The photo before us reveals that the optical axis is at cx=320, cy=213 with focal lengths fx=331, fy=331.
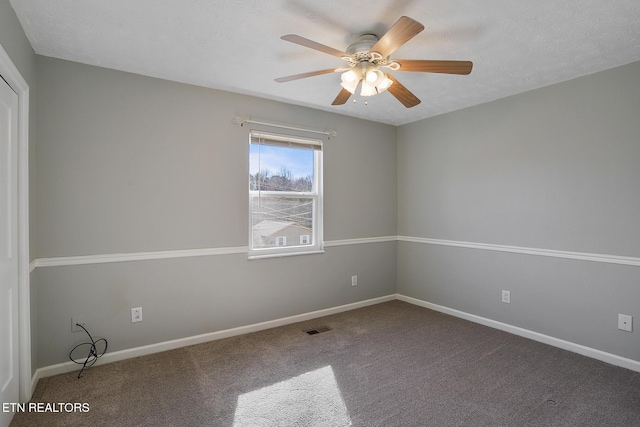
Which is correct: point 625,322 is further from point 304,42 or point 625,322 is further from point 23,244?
point 23,244

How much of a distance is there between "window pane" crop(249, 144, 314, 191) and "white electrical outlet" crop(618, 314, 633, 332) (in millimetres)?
3008

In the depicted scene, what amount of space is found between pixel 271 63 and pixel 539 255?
9.75 feet

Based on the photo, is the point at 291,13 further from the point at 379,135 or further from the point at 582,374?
the point at 582,374

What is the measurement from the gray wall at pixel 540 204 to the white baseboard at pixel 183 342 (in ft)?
4.49

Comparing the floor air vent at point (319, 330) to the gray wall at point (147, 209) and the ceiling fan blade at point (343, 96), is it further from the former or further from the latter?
the ceiling fan blade at point (343, 96)

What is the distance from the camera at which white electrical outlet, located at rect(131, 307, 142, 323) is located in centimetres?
278

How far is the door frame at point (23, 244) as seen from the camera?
6.73ft

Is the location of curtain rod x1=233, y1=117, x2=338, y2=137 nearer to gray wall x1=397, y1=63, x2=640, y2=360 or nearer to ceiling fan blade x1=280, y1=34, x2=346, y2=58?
gray wall x1=397, y1=63, x2=640, y2=360

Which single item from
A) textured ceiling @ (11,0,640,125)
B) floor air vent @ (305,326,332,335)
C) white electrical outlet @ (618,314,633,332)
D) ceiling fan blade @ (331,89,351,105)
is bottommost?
floor air vent @ (305,326,332,335)

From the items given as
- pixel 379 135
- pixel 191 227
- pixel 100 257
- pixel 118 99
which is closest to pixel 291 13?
pixel 118 99

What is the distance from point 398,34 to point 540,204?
2.37m

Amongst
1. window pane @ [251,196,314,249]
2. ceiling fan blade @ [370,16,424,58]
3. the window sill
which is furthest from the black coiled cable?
ceiling fan blade @ [370,16,424,58]

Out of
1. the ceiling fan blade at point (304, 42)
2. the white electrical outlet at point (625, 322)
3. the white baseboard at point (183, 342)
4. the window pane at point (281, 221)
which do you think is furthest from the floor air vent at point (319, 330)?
the ceiling fan blade at point (304, 42)

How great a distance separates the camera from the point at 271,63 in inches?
101
